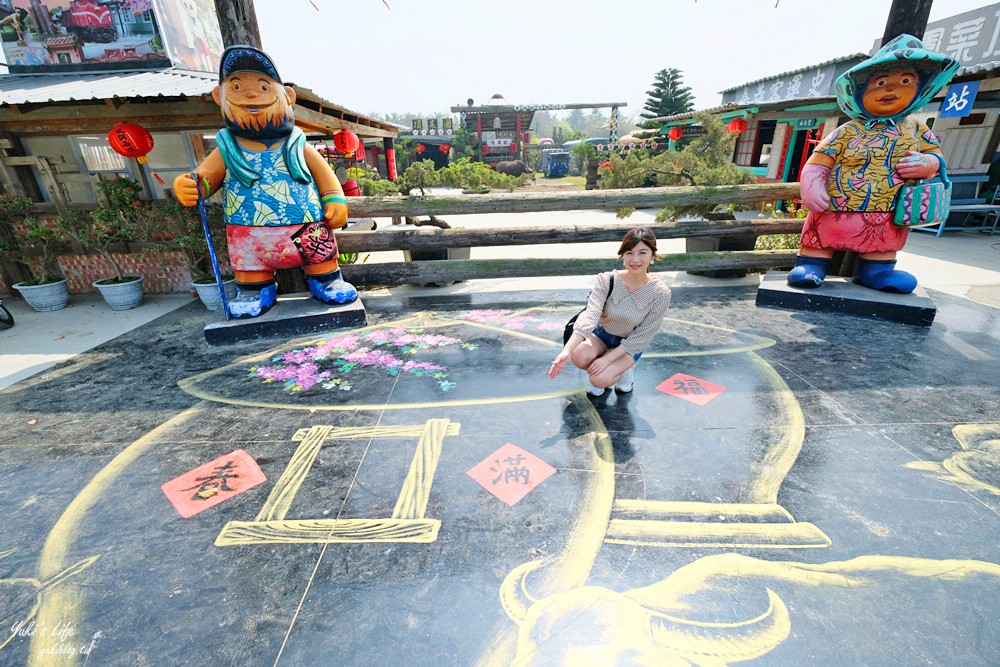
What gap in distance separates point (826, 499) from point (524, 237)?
3.81m

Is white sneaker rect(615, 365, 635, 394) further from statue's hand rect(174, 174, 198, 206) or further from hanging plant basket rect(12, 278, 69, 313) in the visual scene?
hanging plant basket rect(12, 278, 69, 313)

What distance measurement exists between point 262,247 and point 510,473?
3186mm

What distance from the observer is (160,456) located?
8.29ft

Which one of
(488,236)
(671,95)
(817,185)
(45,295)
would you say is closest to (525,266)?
(488,236)

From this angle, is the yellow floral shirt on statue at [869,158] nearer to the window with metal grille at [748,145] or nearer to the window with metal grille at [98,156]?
the window with metal grille at [98,156]

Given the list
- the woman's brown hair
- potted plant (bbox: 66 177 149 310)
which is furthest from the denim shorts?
potted plant (bbox: 66 177 149 310)

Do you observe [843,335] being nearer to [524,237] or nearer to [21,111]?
[524,237]

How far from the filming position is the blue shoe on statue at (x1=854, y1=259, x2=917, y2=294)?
13.7ft

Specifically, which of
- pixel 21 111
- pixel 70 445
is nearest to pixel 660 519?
pixel 70 445

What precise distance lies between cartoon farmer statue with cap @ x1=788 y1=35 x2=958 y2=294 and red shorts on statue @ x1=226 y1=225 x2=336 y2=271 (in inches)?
186

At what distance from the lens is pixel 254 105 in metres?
3.73

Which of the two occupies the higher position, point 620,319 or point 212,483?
point 620,319

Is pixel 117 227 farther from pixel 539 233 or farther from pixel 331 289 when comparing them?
pixel 539 233

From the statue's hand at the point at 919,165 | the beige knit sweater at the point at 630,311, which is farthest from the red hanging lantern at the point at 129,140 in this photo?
the statue's hand at the point at 919,165
